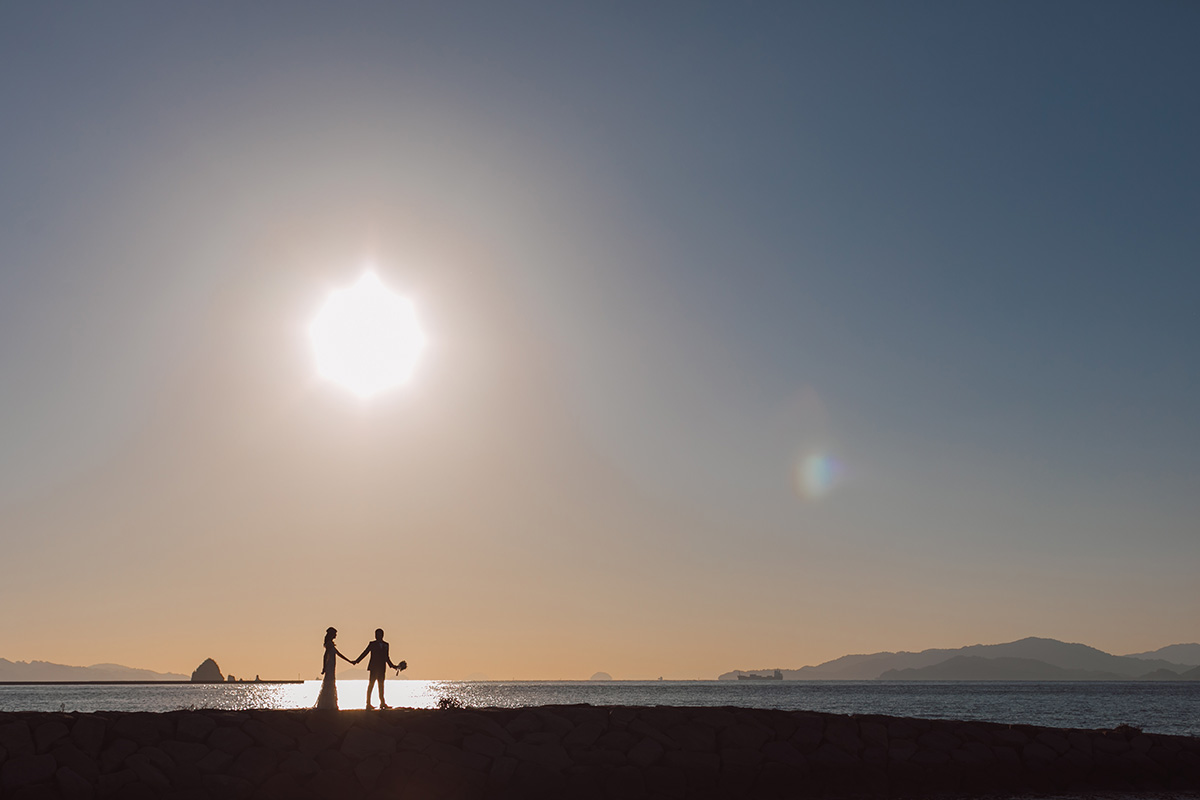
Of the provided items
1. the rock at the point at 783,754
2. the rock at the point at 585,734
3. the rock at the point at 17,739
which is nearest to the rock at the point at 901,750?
the rock at the point at 783,754

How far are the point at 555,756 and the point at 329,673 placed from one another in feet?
17.4

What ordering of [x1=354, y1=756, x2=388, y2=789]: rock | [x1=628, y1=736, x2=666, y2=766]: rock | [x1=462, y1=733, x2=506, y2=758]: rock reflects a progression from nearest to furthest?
[x1=354, y1=756, x2=388, y2=789]: rock
[x1=462, y1=733, x2=506, y2=758]: rock
[x1=628, y1=736, x2=666, y2=766]: rock

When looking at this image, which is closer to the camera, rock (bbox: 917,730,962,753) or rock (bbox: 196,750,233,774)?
rock (bbox: 196,750,233,774)

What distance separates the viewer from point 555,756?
54.9 ft

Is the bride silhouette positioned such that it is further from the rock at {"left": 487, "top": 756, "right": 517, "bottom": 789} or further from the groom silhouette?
the rock at {"left": 487, "top": 756, "right": 517, "bottom": 789}

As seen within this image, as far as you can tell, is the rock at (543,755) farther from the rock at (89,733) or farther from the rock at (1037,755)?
the rock at (1037,755)

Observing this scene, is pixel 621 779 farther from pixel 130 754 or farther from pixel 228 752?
pixel 130 754

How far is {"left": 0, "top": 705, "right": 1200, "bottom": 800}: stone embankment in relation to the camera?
48.9ft

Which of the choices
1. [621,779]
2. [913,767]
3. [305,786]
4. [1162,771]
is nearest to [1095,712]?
[1162,771]

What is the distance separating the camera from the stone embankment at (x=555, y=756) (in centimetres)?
1490

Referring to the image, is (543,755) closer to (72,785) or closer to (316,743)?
(316,743)

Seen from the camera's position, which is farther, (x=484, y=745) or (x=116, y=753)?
(x=484, y=745)

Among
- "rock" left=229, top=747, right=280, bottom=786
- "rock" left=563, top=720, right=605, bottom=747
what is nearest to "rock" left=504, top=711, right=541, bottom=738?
"rock" left=563, top=720, right=605, bottom=747

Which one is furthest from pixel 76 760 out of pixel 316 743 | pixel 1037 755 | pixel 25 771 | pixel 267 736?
pixel 1037 755
